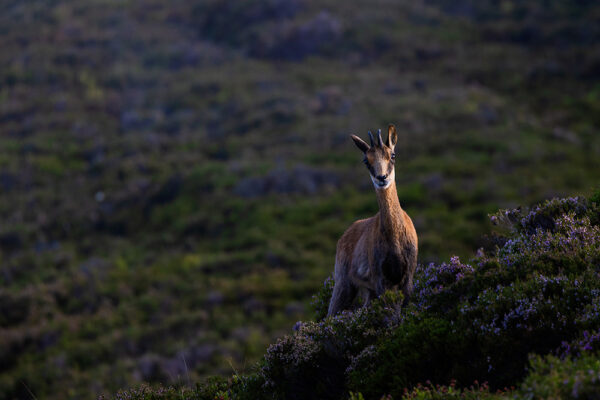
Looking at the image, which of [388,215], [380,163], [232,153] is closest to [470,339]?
[388,215]

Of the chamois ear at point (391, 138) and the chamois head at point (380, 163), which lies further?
the chamois ear at point (391, 138)

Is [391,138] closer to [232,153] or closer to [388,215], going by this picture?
[388,215]

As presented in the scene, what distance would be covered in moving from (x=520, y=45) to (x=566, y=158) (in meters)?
20.3

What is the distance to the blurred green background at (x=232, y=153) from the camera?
861 inches

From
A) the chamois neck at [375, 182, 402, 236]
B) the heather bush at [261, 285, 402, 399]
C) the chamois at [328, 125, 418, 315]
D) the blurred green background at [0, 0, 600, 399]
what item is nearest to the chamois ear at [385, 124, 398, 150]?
the chamois at [328, 125, 418, 315]

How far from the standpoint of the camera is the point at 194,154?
35.5m

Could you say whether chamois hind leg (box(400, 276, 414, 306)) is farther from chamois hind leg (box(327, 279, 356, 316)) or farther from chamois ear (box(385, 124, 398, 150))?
chamois ear (box(385, 124, 398, 150))

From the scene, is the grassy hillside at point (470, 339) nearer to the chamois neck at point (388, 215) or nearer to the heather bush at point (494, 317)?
the heather bush at point (494, 317)

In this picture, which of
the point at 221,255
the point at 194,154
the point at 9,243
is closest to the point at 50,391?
the point at 221,255

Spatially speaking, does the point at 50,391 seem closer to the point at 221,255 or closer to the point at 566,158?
the point at 221,255

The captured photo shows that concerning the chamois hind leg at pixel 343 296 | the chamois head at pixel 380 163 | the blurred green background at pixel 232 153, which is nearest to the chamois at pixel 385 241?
the chamois head at pixel 380 163

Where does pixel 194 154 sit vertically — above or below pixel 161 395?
below

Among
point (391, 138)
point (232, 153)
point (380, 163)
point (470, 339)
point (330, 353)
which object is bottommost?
point (232, 153)

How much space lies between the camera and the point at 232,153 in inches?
1389
